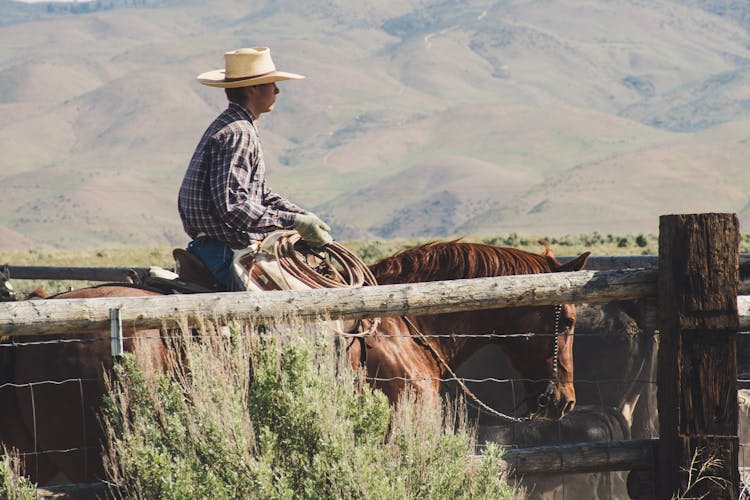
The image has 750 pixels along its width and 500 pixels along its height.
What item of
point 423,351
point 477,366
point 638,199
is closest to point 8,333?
point 423,351

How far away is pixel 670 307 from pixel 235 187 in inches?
84.7

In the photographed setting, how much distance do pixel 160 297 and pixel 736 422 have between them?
8.29 feet

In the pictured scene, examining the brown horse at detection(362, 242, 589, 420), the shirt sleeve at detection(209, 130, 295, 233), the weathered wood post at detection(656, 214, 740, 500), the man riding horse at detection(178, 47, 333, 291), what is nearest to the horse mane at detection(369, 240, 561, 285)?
the brown horse at detection(362, 242, 589, 420)

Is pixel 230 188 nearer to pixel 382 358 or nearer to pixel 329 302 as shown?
pixel 329 302

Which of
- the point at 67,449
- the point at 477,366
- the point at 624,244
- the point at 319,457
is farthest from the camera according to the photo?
Result: the point at 624,244

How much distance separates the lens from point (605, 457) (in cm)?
468

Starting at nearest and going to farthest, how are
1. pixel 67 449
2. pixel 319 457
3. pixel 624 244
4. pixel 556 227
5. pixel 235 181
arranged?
pixel 319 457
pixel 67 449
pixel 235 181
pixel 624 244
pixel 556 227

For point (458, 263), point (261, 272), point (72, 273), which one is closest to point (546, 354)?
point (458, 263)

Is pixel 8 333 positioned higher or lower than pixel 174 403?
higher

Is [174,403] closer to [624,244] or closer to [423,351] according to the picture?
[423,351]

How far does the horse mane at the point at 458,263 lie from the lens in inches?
225

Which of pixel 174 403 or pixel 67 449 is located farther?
pixel 67 449

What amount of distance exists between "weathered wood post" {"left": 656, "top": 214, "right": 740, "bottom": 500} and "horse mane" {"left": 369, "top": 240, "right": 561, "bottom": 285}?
4.67 ft

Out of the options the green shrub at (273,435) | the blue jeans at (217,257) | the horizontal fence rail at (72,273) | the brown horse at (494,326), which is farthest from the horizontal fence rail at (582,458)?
the horizontal fence rail at (72,273)
